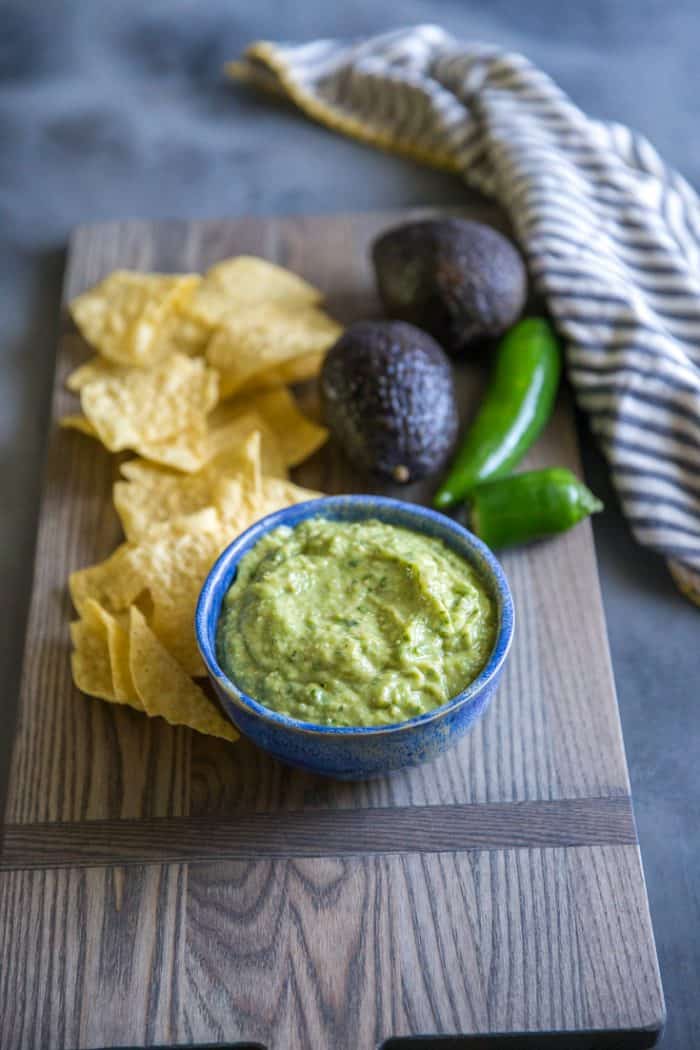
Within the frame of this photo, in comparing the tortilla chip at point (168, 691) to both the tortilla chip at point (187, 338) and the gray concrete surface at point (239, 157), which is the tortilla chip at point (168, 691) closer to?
the gray concrete surface at point (239, 157)

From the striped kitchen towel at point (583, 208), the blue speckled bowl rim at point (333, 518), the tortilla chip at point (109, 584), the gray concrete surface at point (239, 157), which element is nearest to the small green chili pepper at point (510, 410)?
the striped kitchen towel at point (583, 208)

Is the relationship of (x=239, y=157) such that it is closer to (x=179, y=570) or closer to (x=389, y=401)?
(x=389, y=401)

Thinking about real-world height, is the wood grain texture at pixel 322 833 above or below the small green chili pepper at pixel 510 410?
below

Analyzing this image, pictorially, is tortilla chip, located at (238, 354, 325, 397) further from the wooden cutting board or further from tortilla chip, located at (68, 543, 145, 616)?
the wooden cutting board

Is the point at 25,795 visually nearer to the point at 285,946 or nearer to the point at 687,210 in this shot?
the point at 285,946

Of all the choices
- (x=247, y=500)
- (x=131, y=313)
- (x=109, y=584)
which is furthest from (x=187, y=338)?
(x=109, y=584)

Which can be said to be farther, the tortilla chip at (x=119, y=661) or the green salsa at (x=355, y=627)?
the tortilla chip at (x=119, y=661)
